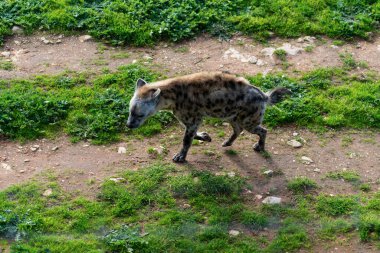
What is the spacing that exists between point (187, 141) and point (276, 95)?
1.49 metres

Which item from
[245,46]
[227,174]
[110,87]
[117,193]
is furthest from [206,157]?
[245,46]

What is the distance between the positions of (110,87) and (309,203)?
4110 millimetres

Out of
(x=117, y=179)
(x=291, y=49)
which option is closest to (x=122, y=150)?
(x=117, y=179)

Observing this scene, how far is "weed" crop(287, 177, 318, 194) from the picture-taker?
926 centimetres

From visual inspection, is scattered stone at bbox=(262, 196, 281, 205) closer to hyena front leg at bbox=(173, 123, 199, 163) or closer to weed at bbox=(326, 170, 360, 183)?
weed at bbox=(326, 170, 360, 183)

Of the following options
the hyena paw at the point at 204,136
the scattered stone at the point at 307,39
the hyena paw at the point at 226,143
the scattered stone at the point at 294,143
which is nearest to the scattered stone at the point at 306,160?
the scattered stone at the point at 294,143

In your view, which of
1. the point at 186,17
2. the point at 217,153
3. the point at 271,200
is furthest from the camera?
the point at 186,17

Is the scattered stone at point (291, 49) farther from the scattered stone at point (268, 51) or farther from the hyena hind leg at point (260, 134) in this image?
the hyena hind leg at point (260, 134)

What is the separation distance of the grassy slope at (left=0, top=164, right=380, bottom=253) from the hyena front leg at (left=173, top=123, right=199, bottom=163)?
0.37m

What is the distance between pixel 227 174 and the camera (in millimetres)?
9562

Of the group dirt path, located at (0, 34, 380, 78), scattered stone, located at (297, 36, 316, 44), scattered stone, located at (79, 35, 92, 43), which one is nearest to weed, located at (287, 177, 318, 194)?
dirt path, located at (0, 34, 380, 78)

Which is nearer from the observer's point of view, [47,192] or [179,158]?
[47,192]

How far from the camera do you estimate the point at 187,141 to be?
9773 mm

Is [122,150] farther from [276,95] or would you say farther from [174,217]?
[276,95]
